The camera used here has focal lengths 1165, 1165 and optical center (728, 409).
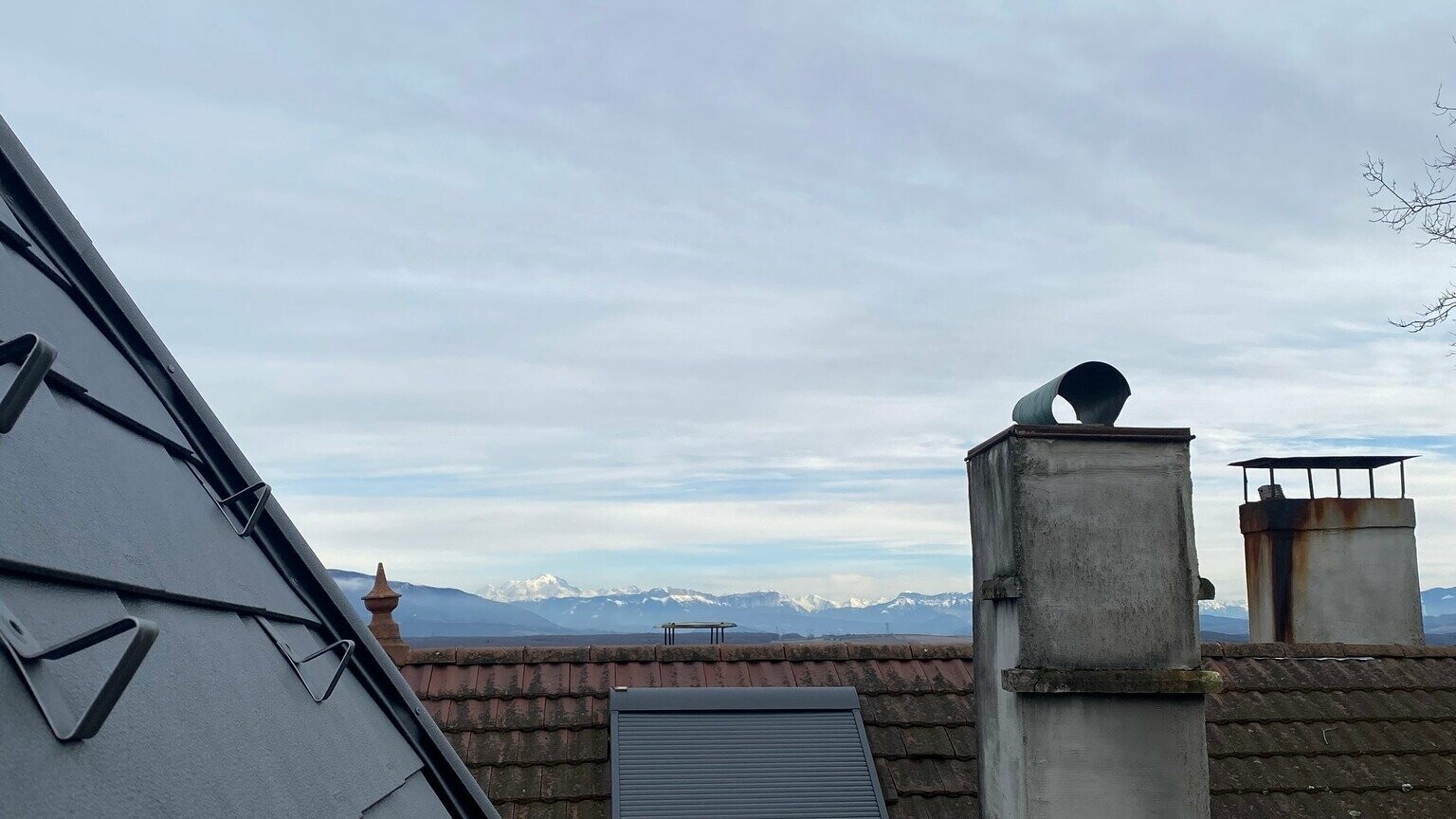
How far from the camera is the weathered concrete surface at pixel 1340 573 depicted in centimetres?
1246

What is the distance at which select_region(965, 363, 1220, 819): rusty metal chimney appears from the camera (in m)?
5.62

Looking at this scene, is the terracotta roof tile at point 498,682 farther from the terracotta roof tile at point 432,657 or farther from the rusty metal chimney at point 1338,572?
the rusty metal chimney at point 1338,572

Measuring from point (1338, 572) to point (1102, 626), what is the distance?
8451 mm

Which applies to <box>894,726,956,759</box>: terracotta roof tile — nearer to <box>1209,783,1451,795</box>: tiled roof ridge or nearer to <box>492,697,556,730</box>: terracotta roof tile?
<box>1209,783,1451,795</box>: tiled roof ridge

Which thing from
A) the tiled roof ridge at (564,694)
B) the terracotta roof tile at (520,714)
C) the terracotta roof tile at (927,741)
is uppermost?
the tiled roof ridge at (564,694)

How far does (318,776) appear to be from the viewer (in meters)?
1.54

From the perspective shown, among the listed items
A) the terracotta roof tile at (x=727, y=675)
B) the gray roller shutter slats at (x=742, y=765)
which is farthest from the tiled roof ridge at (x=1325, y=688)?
the terracotta roof tile at (x=727, y=675)

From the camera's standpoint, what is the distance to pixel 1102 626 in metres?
5.69

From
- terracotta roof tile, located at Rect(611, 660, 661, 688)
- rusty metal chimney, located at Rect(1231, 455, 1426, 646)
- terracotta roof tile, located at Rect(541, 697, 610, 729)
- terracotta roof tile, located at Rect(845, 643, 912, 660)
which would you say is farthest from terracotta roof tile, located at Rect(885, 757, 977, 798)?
rusty metal chimney, located at Rect(1231, 455, 1426, 646)

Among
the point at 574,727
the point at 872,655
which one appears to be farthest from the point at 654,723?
the point at 872,655

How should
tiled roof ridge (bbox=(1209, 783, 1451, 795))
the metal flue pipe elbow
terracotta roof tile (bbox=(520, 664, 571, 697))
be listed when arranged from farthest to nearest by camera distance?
1. terracotta roof tile (bbox=(520, 664, 571, 697))
2. tiled roof ridge (bbox=(1209, 783, 1451, 795))
3. the metal flue pipe elbow

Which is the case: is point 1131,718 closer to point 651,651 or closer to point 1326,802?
point 1326,802

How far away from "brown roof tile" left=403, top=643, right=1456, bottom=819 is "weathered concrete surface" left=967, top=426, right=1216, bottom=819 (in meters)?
1.14

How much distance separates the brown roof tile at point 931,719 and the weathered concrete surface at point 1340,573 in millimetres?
4145
